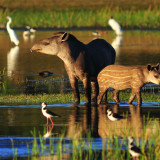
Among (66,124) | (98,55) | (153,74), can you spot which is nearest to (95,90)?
(98,55)

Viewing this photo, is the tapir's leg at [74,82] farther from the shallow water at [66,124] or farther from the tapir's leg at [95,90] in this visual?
the tapir's leg at [95,90]

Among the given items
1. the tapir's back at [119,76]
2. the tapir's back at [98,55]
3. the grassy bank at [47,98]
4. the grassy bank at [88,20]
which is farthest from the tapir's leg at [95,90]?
the grassy bank at [88,20]

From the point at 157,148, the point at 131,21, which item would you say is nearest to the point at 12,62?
the point at 157,148

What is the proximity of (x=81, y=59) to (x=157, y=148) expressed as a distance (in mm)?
5693

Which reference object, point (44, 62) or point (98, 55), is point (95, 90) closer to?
point (98, 55)

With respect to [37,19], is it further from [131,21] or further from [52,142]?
[52,142]

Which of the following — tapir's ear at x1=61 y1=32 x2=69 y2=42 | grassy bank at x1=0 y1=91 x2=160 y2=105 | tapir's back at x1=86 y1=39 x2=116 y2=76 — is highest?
tapir's ear at x1=61 y1=32 x2=69 y2=42

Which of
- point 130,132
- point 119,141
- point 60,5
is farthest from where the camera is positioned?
point 60,5

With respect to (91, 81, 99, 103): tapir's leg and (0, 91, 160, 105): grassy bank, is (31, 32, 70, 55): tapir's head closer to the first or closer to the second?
(0, 91, 160, 105): grassy bank

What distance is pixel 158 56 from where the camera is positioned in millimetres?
28234

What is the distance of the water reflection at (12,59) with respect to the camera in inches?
938

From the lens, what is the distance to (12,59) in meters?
28.1

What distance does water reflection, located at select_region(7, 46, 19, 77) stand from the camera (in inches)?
938

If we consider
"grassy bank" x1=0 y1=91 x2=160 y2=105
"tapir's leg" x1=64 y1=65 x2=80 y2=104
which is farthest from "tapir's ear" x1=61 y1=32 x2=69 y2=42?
"grassy bank" x1=0 y1=91 x2=160 y2=105
